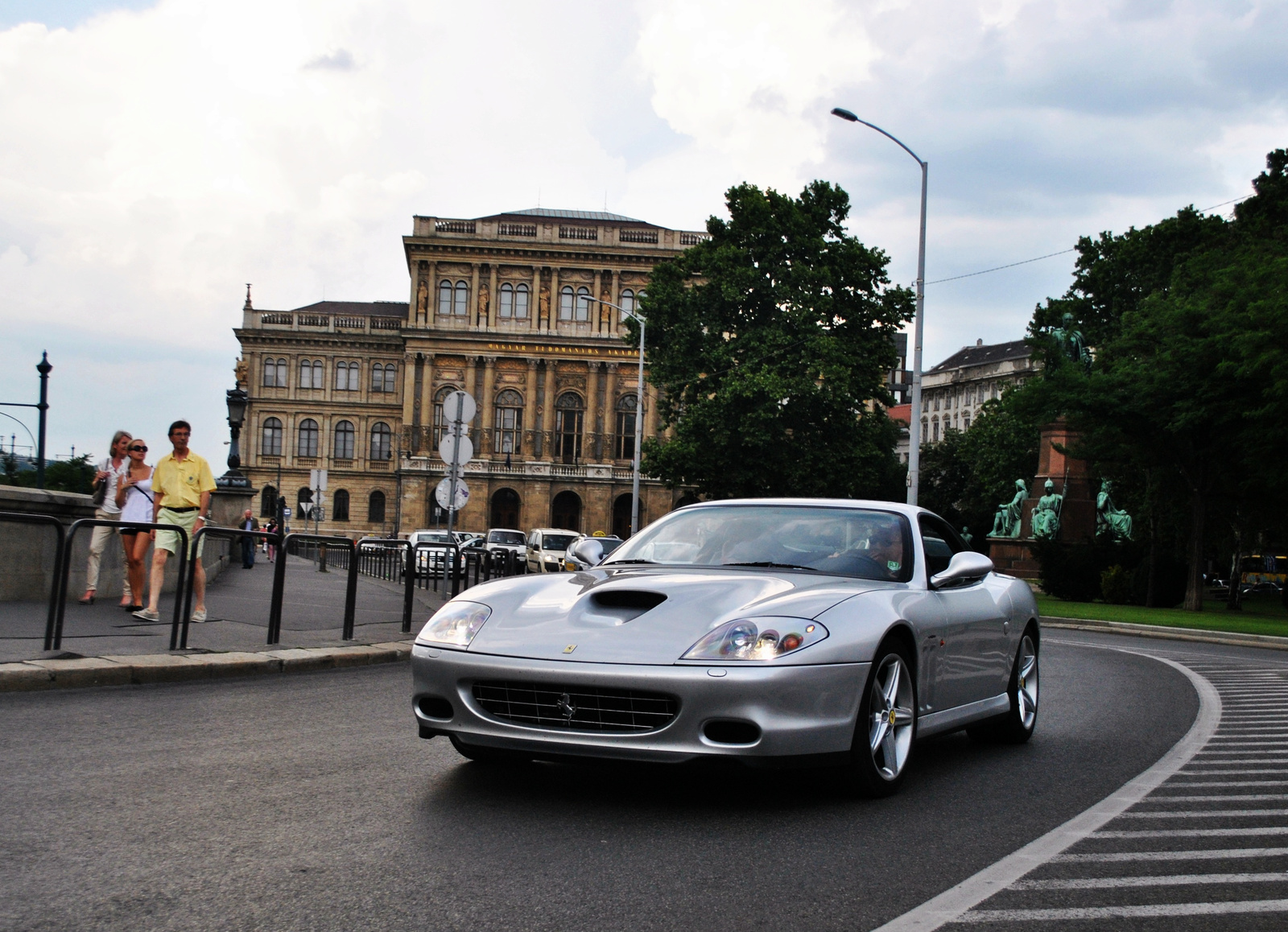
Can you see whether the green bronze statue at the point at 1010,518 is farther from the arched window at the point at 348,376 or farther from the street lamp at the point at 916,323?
the arched window at the point at 348,376

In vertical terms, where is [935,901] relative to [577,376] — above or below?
below

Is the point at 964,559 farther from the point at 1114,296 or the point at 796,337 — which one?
the point at 1114,296

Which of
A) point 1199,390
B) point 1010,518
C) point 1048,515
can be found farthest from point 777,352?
point 1199,390

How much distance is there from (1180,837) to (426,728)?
3122mm

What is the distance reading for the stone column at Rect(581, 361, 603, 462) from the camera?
9069 cm

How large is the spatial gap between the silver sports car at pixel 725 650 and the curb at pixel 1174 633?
17.7m

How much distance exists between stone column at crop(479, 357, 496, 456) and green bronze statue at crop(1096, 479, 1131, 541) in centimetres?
5628

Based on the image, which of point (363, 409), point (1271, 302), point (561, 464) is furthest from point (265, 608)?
point (363, 409)

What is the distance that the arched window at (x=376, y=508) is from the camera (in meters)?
99.1

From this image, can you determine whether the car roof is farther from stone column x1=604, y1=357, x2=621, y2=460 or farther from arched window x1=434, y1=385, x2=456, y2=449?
stone column x1=604, y1=357, x2=621, y2=460

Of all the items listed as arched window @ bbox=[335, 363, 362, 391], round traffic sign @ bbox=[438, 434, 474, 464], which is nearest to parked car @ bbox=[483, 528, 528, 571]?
round traffic sign @ bbox=[438, 434, 474, 464]

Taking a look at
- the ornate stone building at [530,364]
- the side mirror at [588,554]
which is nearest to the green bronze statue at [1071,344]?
the side mirror at [588,554]

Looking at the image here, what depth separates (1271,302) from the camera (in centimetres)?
2759

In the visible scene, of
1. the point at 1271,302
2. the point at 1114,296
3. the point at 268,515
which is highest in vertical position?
the point at 1114,296
